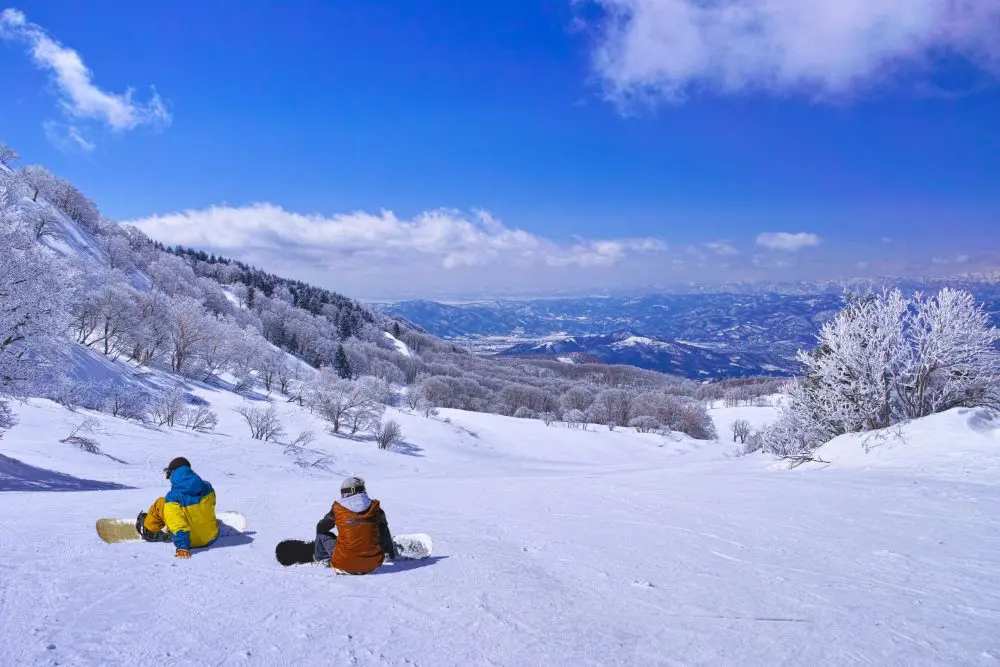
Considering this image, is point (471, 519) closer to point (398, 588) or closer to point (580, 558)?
point (580, 558)

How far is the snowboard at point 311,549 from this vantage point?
5.72 meters

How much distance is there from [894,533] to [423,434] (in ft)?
144

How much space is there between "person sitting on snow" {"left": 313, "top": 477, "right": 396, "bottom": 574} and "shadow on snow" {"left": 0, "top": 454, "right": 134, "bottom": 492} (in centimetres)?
1072

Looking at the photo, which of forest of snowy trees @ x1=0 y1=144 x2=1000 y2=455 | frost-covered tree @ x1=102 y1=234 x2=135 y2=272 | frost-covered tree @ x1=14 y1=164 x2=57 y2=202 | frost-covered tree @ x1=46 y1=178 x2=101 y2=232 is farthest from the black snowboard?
frost-covered tree @ x1=46 y1=178 x2=101 y2=232

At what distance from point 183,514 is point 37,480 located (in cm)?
1075

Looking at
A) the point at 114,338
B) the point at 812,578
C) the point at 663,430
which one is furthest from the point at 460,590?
the point at 663,430

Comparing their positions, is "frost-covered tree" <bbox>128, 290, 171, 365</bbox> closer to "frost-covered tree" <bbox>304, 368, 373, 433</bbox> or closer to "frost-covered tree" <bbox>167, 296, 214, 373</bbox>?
"frost-covered tree" <bbox>167, 296, 214, 373</bbox>

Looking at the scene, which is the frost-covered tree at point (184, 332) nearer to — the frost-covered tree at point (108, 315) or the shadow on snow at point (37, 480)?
the frost-covered tree at point (108, 315)

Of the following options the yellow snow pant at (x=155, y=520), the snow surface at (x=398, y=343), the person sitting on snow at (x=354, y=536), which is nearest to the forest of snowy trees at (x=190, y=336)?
the snow surface at (x=398, y=343)

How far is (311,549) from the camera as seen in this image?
5.84 m

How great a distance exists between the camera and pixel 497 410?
109 metres

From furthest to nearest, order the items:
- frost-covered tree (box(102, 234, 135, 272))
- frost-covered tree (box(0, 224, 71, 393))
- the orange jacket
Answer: frost-covered tree (box(102, 234, 135, 272)) < frost-covered tree (box(0, 224, 71, 393)) < the orange jacket

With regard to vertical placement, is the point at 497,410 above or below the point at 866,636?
below

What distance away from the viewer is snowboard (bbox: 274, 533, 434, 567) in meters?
5.72
